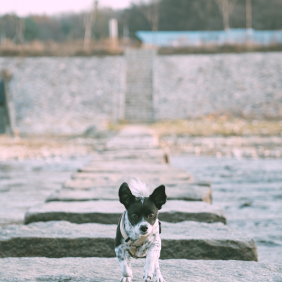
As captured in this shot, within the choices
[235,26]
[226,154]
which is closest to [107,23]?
[235,26]

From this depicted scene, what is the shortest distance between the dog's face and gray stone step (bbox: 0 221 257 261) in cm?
68

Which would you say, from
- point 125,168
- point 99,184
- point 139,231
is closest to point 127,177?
point 99,184

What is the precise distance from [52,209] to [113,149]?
4.09m

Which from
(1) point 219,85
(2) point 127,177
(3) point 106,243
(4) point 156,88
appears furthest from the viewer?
(4) point 156,88

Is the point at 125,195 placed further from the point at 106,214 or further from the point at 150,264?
the point at 106,214

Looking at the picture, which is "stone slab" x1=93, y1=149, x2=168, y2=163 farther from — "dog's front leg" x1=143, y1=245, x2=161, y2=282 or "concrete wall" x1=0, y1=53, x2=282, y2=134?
"concrete wall" x1=0, y1=53, x2=282, y2=134

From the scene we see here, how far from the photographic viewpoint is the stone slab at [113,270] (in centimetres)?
200

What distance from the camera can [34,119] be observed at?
63.9 feet

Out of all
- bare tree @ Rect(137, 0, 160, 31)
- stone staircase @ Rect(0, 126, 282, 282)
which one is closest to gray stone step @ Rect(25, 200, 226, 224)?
stone staircase @ Rect(0, 126, 282, 282)

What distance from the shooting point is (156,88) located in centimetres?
2130

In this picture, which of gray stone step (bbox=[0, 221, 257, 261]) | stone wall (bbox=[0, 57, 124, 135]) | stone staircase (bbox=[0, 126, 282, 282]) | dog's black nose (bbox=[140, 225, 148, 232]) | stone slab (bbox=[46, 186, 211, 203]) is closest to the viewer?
dog's black nose (bbox=[140, 225, 148, 232])

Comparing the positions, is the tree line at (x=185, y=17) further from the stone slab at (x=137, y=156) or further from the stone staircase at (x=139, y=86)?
the stone slab at (x=137, y=156)

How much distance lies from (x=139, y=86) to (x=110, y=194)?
60.2 feet

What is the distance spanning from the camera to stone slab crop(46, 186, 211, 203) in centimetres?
345
